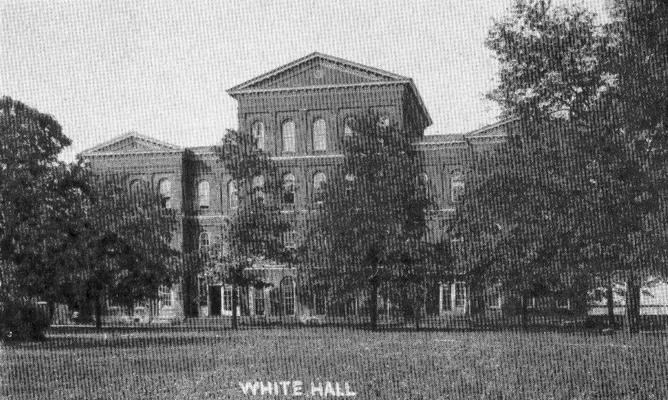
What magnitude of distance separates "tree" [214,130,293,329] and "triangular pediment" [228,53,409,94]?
12685 mm

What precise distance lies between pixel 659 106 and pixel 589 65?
3.75 m

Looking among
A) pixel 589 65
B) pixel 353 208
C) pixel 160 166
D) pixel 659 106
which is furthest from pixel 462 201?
pixel 160 166

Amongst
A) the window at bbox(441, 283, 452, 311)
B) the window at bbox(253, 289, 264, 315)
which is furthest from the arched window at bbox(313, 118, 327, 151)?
the window at bbox(441, 283, 452, 311)

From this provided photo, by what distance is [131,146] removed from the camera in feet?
184

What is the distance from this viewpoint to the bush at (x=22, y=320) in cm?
2484

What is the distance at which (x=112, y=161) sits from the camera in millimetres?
56219

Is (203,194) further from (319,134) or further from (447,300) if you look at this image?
(447,300)

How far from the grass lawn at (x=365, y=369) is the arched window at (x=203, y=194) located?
32374 millimetres

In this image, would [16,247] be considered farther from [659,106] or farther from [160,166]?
[160,166]

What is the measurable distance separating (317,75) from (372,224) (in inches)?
868

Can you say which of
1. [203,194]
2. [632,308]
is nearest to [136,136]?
[203,194]

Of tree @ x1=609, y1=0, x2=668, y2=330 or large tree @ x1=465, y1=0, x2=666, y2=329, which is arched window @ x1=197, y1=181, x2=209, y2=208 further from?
tree @ x1=609, y1=0, x2=668, y2=330

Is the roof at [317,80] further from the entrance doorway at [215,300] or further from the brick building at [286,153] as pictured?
the entrance doorway at [215,300]

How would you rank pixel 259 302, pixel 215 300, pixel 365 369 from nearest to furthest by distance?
pixel 365 369 < pixel 259 302 < pixel 215 300
